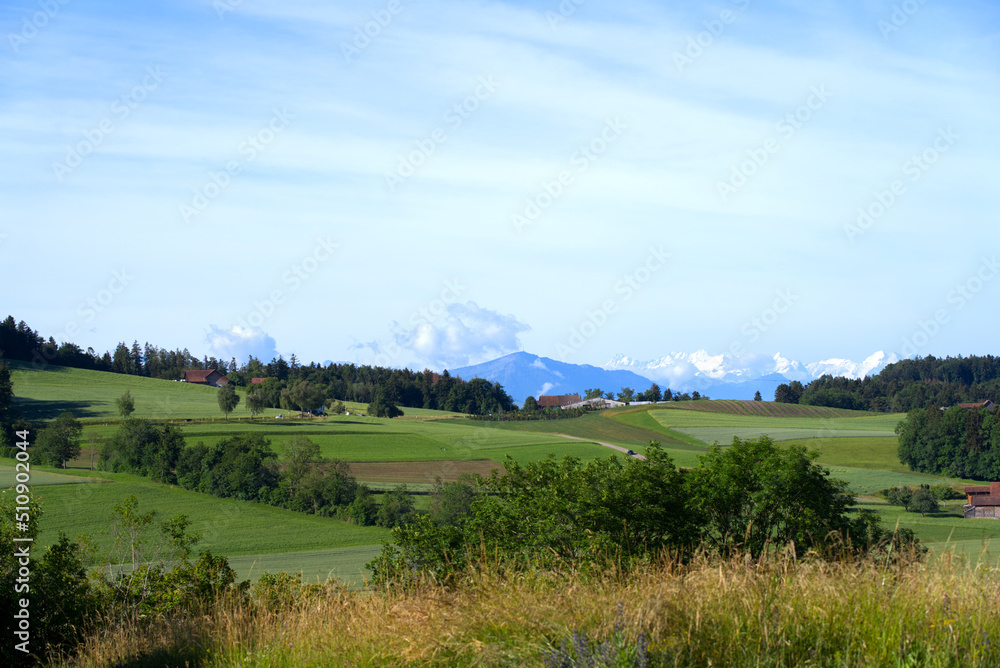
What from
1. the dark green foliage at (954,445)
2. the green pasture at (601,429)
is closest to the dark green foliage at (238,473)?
the green pasture at (601,429)

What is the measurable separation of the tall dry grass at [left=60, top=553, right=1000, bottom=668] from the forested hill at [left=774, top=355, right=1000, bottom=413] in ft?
460

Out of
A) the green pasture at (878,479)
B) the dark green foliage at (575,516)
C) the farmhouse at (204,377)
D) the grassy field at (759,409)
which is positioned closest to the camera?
the dark green foliage at (575,516)

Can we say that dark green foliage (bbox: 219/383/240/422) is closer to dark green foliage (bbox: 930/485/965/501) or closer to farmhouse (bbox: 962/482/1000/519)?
dark green foliage (bbox: 930/485/965/501)

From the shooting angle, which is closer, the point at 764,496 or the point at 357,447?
the point at 764,496

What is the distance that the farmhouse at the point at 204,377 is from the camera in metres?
151

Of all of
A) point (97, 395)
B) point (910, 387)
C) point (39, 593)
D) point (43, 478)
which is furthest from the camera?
point (910, 387)

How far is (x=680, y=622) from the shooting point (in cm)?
480

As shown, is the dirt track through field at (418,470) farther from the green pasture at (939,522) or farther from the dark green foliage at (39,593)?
the dark green foliage at (39,593)

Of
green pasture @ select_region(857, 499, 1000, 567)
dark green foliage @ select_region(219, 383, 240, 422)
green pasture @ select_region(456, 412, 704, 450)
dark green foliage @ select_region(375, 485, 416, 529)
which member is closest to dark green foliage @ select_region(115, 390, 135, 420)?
dark green foliage @ select_region(219, 383, 240, 422)

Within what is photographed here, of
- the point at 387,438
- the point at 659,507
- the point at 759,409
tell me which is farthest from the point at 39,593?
the point at 759,409

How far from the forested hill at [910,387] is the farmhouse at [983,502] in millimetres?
67343

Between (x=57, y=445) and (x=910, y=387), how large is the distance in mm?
140441

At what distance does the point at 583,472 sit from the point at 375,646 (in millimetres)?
14881

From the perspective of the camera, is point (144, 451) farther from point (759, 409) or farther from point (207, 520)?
point (759, 409)
